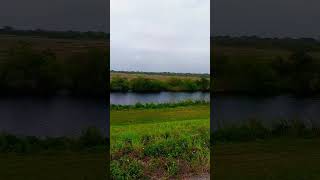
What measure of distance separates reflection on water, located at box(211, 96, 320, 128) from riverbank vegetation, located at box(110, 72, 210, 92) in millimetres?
1151

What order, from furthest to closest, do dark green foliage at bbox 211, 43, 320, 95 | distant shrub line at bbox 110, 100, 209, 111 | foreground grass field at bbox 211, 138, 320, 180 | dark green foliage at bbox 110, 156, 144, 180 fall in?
1. distant shrub line at bbox 110, 100, 209, 111
2. dark green foliage at bbox 110, 156, 144, 180
3. dark green foliage at bbox 211, 43, 320, 95
4. foreground grass field at bbox 211, 138, 320, 180

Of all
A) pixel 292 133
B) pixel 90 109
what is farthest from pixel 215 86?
pixel 90 109

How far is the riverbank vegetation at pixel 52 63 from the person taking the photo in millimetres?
4945

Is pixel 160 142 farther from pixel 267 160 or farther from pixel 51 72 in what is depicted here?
pixel 51 72

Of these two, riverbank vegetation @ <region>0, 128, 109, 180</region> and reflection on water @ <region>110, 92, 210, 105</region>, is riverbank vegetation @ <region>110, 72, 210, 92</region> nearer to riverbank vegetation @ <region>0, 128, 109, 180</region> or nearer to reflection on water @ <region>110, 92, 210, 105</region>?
reflection on water @ <region>110, 92, 210, 105</region>

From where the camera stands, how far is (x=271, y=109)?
5516 mm

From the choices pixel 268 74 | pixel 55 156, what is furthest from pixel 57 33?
pixel 268 74

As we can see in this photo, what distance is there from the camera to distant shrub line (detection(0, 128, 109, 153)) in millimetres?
4965

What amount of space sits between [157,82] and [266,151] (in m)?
1.85

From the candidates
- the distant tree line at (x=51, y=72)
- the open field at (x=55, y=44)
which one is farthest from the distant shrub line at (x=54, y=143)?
the open field at (x=55, y=44)

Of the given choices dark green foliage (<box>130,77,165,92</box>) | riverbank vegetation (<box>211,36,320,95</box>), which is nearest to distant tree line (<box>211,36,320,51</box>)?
riverbank vegetation (<box>211,36,320,95</box>)

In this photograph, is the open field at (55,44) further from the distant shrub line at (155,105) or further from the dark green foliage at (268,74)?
the distant shrub line at (155,105)

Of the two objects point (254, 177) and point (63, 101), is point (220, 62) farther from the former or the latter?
point (63, 101)

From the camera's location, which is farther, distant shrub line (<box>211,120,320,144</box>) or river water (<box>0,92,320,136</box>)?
distant shrub line (<box>211,120,320,144</box>)
